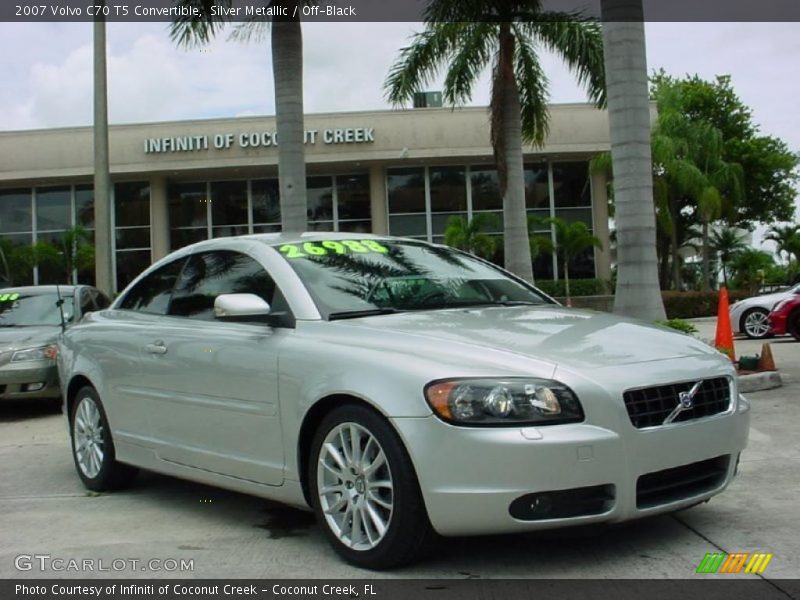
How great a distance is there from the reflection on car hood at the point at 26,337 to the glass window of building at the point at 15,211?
72.1 ft

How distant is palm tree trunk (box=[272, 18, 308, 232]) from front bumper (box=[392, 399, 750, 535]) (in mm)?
8138

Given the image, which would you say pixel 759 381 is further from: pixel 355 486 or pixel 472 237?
pixel 472 237

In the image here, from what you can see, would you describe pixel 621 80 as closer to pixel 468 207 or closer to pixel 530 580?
Answer: pixel 530 580

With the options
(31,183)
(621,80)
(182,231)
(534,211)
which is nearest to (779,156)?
(534,211)

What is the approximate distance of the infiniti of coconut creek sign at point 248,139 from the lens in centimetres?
2780

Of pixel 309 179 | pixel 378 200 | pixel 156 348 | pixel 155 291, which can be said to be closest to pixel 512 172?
pixel 155 291

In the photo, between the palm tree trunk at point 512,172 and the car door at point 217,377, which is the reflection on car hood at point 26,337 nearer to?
the car door at point 217,377

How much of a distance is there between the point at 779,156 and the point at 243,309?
39.5 m

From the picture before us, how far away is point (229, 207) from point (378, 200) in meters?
5.06

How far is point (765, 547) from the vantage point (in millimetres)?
4082

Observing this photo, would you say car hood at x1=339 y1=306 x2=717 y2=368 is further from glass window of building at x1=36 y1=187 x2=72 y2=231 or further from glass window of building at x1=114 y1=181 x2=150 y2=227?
glass window of building at x1=36 y1=187 x2=72 y2=231

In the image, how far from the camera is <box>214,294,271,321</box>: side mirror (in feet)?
14.4

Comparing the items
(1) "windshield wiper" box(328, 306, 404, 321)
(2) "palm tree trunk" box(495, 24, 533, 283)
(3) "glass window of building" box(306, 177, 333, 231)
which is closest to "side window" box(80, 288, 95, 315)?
(2) "palm tree trunk" box(495, 24, 533, 283)

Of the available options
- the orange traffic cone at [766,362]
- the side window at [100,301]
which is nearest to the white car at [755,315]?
the orange traffic cone at [766,362]
